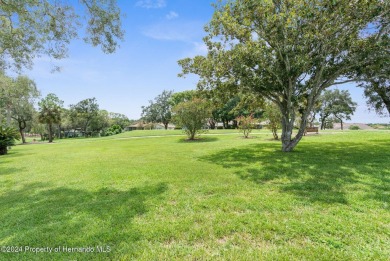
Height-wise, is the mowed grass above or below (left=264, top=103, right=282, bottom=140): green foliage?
below

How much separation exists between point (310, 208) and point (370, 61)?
934 cm

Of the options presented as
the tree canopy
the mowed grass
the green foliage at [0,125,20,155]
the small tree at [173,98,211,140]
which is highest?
the tree canopy

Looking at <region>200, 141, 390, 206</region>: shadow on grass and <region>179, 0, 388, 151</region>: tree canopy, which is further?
<region>179, 0, 388, 151</region>: tree canopy

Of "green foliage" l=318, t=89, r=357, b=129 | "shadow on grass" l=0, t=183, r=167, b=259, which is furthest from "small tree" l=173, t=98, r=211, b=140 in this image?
"green foliage" l=318, t=89, r=357, b=129

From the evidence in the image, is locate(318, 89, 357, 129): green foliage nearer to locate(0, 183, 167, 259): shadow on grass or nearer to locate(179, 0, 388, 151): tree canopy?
locate(179, 0, 388, 151): tree canopy

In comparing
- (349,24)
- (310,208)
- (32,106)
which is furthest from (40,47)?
(32,106)

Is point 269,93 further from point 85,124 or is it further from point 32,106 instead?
point 85,124

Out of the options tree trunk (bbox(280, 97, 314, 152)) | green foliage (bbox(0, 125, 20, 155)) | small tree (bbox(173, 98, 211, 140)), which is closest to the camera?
tree trunk (bbox(280, 97, 314, 152))

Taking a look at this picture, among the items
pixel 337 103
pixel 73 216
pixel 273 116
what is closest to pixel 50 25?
pixel 73 216

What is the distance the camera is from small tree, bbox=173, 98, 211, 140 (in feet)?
61.9

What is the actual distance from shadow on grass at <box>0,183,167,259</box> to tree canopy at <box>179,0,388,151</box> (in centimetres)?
722

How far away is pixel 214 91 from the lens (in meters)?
11.9

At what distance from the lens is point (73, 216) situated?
360 centimetres

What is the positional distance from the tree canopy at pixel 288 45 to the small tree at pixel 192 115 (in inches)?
308
